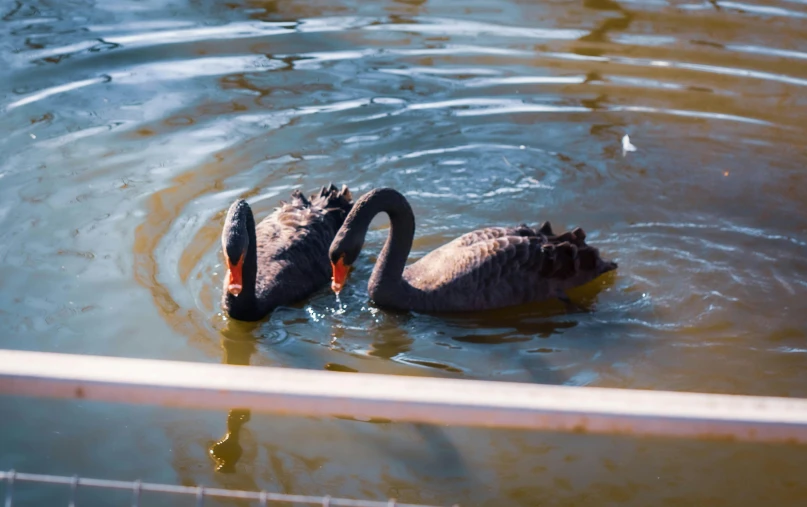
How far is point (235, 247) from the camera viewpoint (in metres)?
4.36

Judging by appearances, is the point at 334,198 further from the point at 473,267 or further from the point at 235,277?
the point at 235,277

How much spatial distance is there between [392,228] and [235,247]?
972 millimetres

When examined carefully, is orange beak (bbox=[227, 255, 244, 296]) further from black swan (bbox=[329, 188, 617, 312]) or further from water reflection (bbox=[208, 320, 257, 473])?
black swan (bbox=[329, 188, 617, 312])

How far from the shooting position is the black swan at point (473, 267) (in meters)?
4.87

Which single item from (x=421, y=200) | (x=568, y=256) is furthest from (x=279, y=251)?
(x=568, y=256)

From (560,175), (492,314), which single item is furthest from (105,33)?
(492,314)

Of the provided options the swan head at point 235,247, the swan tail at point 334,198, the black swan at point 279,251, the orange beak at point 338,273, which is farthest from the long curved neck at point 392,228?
the swan tail at point 334,198

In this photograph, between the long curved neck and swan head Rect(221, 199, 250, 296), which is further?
the long curved neck

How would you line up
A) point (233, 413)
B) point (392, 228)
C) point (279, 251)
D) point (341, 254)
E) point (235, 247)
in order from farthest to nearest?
point (279, 251)
point (392, 228)
point (341, 254)
point (235, 247)
point (233, 413)

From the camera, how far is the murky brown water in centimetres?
376

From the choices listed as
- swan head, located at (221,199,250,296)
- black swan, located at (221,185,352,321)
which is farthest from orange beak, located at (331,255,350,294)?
swan head, located at (221,199,250,296)

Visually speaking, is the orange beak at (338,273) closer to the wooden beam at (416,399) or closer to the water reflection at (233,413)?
the water reflection at (233,413)

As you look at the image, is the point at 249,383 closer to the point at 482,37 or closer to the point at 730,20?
the point at 482,37

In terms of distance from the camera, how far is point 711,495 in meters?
3.60
